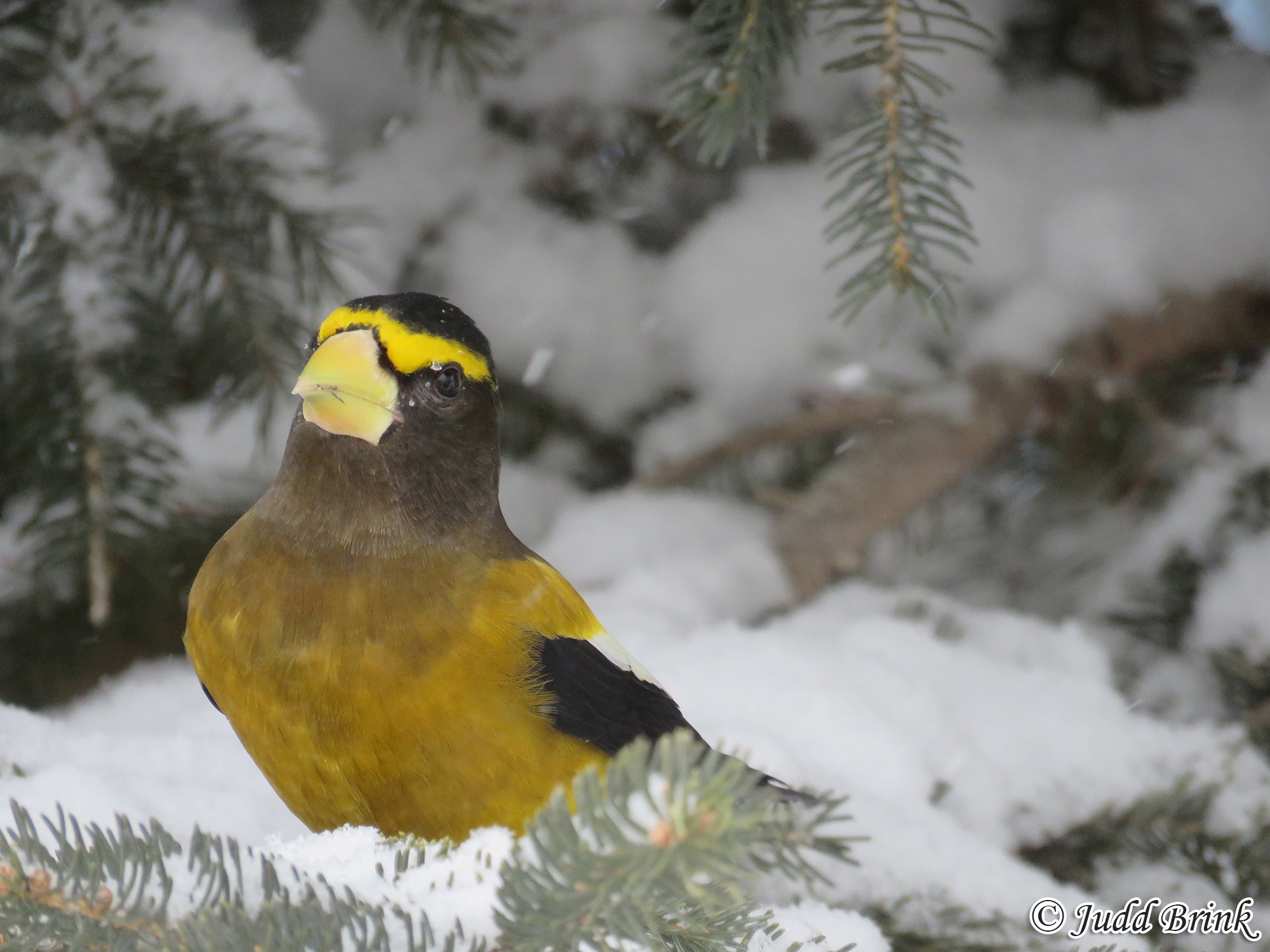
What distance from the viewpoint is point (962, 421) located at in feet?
7.25

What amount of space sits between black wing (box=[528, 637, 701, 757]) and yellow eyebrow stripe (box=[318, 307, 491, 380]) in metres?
0.44

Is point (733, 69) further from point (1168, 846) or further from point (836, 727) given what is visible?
point (1168, 846)

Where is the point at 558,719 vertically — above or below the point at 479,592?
below

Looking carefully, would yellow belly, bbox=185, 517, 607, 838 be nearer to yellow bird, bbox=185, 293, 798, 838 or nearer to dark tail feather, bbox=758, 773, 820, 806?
yellow bird, bbox=185, 293, 798, 838

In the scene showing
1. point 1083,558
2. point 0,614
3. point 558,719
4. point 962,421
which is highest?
point 962,421

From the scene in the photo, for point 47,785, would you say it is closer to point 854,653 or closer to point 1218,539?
point 854,653

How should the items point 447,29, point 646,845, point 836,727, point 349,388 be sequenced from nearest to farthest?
point 646,845, point 349,388, point 836,727, point 447,29

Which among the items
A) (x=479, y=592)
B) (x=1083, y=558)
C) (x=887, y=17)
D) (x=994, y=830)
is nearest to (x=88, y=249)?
(x=479, y=592)

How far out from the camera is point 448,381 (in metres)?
1.62

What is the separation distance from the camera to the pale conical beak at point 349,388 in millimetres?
1477

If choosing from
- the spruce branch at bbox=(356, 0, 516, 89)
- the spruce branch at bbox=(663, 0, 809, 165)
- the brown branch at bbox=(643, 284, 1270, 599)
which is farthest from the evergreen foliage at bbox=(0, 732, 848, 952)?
the spruce branch at bbox=(356, 0, 516, 89)

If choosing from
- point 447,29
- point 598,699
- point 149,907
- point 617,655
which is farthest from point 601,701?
point 447,29

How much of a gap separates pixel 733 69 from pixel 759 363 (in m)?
0.95

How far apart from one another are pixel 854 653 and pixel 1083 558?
0.69 meters
